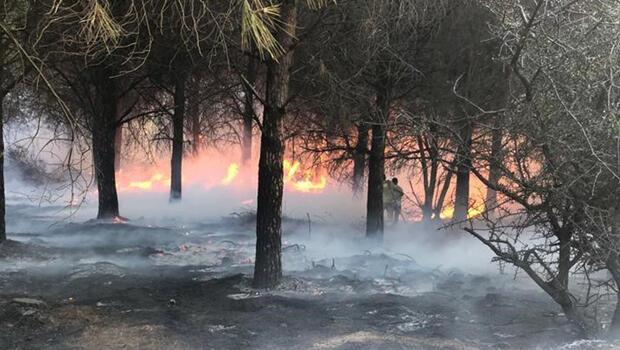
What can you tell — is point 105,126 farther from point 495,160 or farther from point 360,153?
point 495,160

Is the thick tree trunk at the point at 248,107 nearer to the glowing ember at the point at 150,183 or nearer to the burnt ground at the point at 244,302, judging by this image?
the burnt ground at the point at 244,302

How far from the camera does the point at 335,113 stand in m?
13.0

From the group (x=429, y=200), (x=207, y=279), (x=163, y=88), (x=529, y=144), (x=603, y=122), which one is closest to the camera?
(x=603, y=122)

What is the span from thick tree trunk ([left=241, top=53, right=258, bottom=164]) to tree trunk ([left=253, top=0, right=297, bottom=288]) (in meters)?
0.43

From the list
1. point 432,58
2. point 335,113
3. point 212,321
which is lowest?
point 212,321

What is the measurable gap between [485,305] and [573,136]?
3.97m

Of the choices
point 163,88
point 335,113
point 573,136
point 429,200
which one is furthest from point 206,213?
point 573,136

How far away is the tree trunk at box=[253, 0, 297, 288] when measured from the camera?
29.8 feet

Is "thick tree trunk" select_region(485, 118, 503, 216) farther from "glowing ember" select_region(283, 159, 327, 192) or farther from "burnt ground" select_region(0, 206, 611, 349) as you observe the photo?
"glowing ember" select_region(283, 159, 327, 192)

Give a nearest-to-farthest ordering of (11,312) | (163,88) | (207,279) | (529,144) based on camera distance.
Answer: (529,144), (11,312), (207,279), (163,88)

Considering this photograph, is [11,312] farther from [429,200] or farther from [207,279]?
[429,200]

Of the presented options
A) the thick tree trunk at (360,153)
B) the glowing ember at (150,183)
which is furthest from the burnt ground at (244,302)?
the glowing ember at (150,183)

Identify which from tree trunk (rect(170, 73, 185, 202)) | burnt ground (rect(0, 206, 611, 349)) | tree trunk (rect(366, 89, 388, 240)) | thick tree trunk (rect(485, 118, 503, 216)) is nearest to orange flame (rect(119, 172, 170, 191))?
tree trunk (rect(170, 73, 185, 202))

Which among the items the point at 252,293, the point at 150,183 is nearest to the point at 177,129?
the point at 252,293
